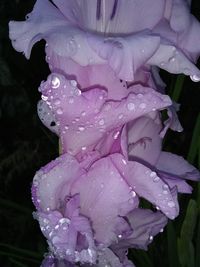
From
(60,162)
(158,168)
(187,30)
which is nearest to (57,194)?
(60,162)

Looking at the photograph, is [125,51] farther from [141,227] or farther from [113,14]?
[141,227]

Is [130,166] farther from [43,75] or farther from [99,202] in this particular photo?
[43,75]

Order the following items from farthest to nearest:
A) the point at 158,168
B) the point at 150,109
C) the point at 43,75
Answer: the point at 43,75
the point at 158,168
the point at 150,109

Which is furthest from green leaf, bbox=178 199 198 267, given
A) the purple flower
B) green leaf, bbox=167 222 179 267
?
the purple flower

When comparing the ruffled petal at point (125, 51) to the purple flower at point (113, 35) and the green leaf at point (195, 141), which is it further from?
the green leaf at point (195, 141)

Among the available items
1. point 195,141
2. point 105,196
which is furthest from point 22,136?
point 105,196

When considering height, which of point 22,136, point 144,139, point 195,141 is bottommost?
point 22,136

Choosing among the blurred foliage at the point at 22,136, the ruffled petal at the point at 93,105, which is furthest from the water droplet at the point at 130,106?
the blurred foliage at the point at 22,136
